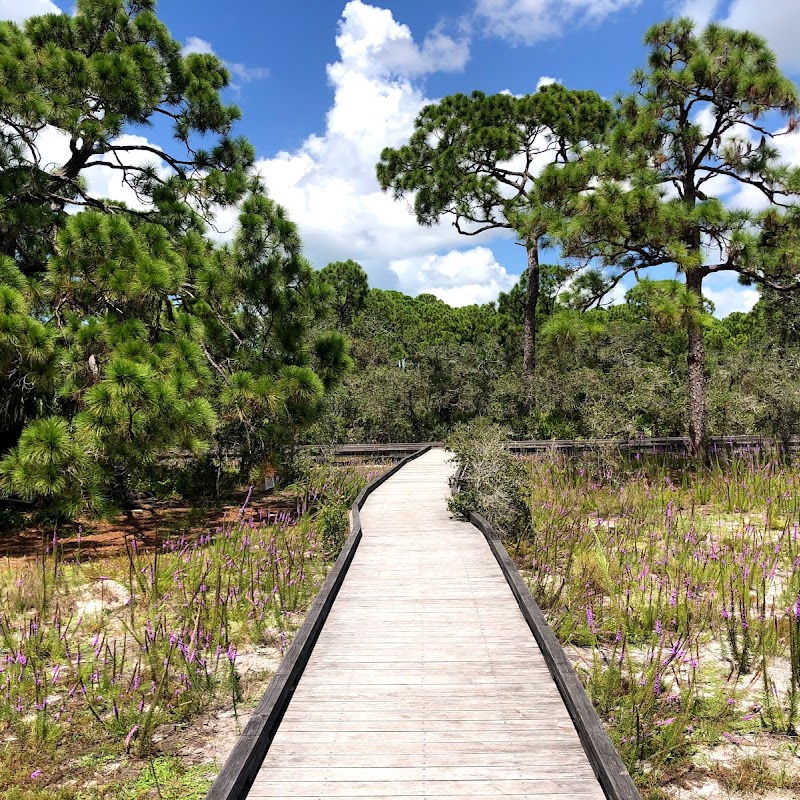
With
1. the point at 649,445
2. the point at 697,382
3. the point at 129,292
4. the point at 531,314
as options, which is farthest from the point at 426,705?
the point at 531,314

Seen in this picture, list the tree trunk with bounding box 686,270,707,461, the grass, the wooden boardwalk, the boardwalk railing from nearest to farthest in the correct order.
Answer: the wooden boardwalk < the grass < the tree trunk with bounding box 686,270,707,461 < the boardwalk railing

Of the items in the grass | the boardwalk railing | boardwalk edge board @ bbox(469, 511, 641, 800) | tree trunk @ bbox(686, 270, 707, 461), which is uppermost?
tree trunk @ bbox(686, 270, 707, 461)

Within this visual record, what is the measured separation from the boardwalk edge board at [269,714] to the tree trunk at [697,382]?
10208 millimetres

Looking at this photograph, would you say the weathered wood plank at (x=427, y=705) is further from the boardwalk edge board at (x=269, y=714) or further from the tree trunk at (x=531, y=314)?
the tree trunk at (x=531, y=314)

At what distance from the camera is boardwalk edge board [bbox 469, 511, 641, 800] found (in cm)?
311

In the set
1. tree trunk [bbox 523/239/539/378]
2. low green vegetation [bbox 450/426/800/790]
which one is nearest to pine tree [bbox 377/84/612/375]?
tree trunk [bbox 523/239/539/378]

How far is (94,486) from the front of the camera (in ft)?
25.5

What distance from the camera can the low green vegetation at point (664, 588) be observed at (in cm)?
417

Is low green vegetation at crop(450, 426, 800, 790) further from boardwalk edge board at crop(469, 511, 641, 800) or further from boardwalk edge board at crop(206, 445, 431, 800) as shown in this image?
boardwalk edge board at crop(206, 445, 431, 800)

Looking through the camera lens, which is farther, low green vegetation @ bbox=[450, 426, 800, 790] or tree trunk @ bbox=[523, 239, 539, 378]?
tree trunk @ bbox=[523, 239, 539, 378]

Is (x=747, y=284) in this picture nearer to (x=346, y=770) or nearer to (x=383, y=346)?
(x=346, y=770)

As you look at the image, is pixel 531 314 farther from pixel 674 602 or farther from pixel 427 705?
pixel 427 705

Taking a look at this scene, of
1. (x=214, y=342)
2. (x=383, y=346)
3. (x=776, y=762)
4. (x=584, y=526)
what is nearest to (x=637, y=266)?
(x=584, y=526)

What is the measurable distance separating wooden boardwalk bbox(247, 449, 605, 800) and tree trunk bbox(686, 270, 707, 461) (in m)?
8.65
